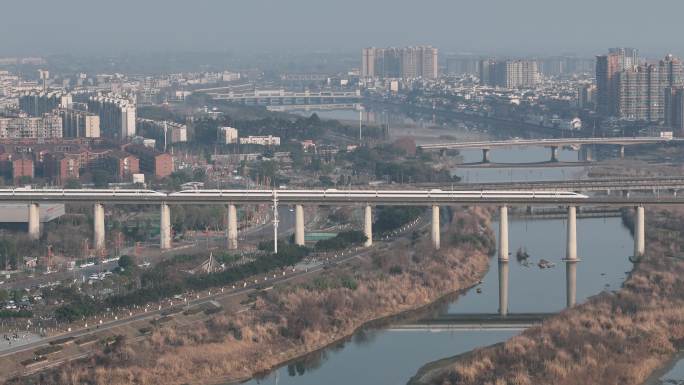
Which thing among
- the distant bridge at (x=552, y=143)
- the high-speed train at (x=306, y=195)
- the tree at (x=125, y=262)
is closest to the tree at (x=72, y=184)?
the high-speed train at (x=306, y=195)

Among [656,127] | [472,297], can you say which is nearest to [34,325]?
[472,297]

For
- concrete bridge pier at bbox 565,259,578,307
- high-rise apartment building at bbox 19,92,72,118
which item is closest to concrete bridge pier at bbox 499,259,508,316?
concrete bridge pier at bbox 565,259,578,307

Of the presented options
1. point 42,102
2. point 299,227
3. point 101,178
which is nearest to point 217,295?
point 299,227

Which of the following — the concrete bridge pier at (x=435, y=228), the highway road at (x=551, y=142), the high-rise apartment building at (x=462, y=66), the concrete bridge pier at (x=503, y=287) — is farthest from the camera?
the high-rise apartment building at (x=462, y=66)

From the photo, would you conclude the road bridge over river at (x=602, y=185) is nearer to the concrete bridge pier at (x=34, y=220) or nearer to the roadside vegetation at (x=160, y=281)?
A: the roadside vegetation at (x=160, y=281)

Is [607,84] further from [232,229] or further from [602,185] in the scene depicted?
Result: [232,229]

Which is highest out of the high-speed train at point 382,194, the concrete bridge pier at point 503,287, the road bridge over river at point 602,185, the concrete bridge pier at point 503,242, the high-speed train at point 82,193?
the high-speed train at point 382,194
